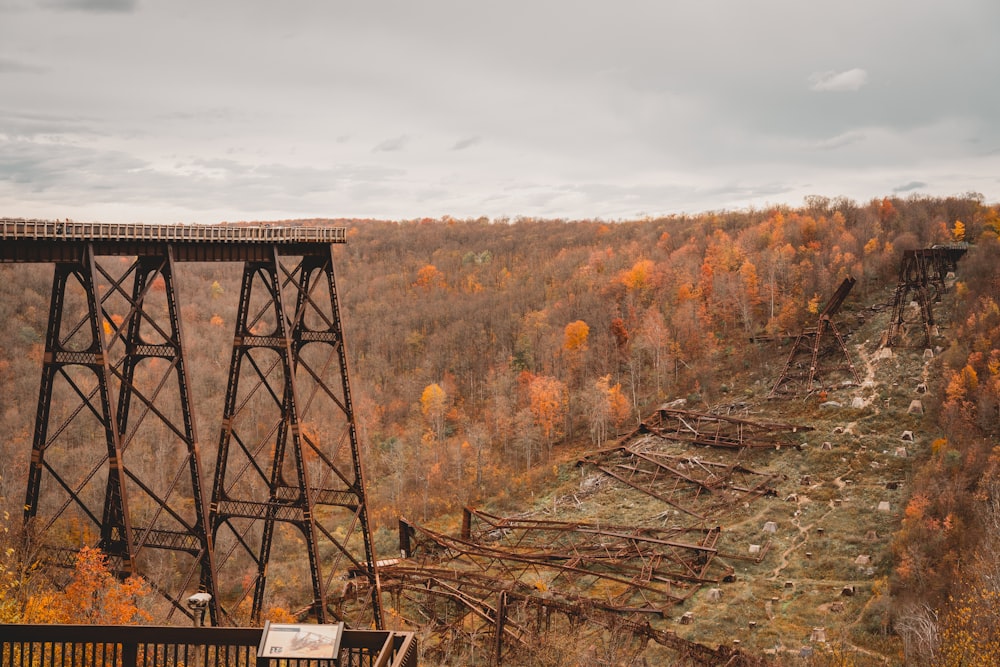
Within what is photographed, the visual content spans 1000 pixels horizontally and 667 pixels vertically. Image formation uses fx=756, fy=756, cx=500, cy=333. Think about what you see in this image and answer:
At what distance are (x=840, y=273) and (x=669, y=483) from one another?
27.9 metres

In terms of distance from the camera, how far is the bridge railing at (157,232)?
11.2 metres

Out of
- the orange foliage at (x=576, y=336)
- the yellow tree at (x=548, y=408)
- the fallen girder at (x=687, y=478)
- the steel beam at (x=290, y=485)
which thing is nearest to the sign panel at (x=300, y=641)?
the steel beam at (x=290, y=485)

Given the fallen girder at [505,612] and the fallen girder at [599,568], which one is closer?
the fallen girder at [505,612]

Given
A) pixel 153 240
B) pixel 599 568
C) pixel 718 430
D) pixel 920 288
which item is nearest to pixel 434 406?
pixel 718 430

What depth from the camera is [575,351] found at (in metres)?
59.1

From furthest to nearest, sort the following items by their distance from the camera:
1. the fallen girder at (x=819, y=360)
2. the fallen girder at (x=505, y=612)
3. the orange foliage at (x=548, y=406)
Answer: the orange foliage at (x=548, y=406)
the fallen girder at (x=819, y=360)
the fallen girder at (x=505, y=612)

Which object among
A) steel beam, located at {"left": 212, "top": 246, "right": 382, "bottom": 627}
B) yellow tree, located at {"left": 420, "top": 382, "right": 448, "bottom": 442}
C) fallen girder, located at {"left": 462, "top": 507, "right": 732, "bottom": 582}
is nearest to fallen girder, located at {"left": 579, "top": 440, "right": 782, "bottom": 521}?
fallen girder, located at {"left": 462, "top": 507, "right": 732, "bottom": 582}

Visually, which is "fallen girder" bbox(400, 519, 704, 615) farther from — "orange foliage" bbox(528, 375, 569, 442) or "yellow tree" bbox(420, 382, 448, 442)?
"yellow tree" bbox(420, 382, 448, 442)

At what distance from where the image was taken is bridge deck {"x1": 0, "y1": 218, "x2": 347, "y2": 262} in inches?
449

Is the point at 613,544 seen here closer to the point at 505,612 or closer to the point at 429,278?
the point at 505,612

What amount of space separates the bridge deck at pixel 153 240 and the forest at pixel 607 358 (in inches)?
196

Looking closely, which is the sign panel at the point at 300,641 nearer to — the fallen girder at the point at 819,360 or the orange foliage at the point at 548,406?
the fallen girder at the point at 819,360

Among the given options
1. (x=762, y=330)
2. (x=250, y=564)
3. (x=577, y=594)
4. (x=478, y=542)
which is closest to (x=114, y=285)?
(x=577, y=594)

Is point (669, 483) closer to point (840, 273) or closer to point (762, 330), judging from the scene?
point (762, 330)
